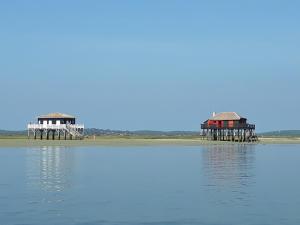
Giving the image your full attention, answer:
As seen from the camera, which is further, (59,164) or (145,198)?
(59,164)

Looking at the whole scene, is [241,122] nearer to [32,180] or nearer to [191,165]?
[191,165]

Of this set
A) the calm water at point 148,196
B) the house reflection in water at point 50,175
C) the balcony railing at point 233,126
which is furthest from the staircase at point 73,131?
the calm water at point 148,196

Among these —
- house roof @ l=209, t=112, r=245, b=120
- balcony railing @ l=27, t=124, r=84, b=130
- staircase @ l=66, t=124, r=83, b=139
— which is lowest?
staircase @ l=66, t=124, r=83, b=139

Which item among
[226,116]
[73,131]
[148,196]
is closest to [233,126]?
[226,116]

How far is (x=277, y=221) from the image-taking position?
22.0m

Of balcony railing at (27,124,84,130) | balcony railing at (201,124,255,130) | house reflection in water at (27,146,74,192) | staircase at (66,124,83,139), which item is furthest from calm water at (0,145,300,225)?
balcony railing at (201,124,255,130)

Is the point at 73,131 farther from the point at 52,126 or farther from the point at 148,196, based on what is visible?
the point at 148,196

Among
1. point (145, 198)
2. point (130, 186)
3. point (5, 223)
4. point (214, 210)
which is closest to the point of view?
point (5, 223)

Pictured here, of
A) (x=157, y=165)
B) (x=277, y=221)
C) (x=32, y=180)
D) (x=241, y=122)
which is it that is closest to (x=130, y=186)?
(x=32, y=180)

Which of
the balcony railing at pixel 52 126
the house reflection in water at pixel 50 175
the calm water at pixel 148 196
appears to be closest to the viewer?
the calm water at pixel 148 196

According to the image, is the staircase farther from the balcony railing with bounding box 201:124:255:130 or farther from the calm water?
the calm water

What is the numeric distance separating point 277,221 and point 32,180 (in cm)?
1702

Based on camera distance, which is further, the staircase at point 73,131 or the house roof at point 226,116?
the house roof at point 226,116

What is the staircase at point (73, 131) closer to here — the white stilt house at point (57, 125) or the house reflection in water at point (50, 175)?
the white stilt house at point (57, 125)
